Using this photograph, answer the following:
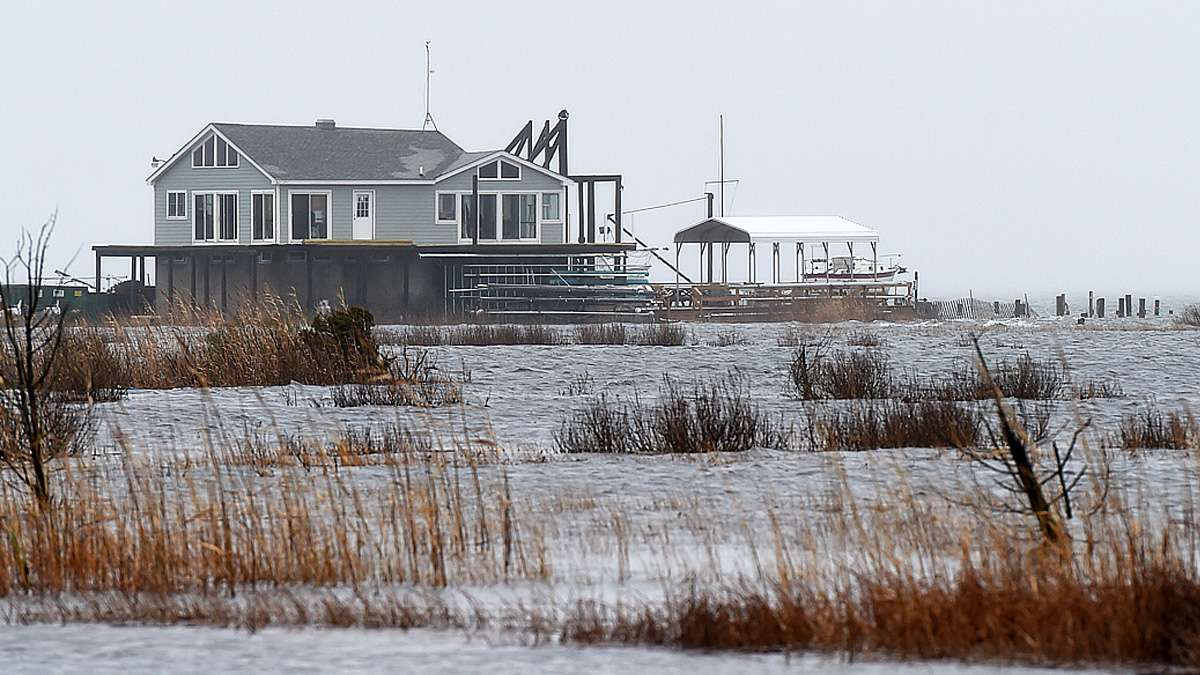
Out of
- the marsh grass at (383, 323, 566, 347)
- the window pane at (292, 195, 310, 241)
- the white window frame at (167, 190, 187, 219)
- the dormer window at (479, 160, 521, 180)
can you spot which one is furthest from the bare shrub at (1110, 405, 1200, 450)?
the white window frame at (167, 190, 187, 219)

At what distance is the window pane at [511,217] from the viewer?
57344mm

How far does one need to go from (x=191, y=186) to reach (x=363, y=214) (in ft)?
19.9

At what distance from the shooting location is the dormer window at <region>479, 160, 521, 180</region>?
5688 cm

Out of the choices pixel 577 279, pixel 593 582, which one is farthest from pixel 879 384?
pixel 577 279

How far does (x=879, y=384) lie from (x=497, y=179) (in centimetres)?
3691

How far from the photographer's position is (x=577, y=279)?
55.2m

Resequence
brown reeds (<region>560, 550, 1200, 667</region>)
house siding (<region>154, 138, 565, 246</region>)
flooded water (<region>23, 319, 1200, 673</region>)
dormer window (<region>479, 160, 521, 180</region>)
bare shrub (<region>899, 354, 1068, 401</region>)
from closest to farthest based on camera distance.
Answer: brown reeds (<region>560, 550, 1200, 667</region>) → flooded water (<region>23, 319, 1200, 673</region>) → bare shrub (<region>899, 354, 1068, 401</region>) → house siding (<region>154, 138, 565, 246</region>) → dormer window (<region>479, 160, 521, 180</region>)

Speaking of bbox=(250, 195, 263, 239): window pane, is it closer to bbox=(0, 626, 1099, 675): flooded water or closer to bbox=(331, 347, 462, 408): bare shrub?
bbox=(331, 347, 462, 408): bare shrub

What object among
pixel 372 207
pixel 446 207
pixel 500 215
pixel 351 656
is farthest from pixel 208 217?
pixel 351 656

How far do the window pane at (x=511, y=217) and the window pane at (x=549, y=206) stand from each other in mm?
948

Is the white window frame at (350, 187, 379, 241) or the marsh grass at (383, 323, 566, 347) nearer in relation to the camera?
the marsh grass at (383, 323, 566, 347)

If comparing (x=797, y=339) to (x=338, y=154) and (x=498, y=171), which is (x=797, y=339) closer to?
(x=498, y=171)

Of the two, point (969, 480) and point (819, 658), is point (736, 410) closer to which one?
point (969, 480)

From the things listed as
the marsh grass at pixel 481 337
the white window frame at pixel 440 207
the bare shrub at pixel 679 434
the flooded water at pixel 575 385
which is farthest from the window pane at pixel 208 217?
the bare shrub at pixel 679 434
